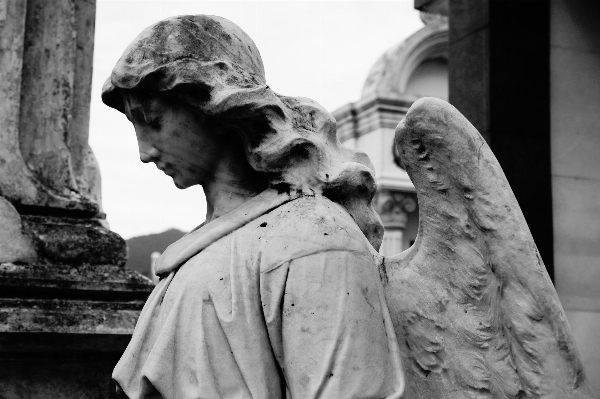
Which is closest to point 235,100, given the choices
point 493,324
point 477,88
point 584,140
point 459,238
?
point 459,238

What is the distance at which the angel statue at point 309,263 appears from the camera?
2.38 metres

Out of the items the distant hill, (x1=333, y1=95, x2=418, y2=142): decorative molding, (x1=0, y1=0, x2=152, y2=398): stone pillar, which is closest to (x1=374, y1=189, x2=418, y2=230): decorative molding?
(x1=333, y1=95, x2=418, y2=142): decorative molding


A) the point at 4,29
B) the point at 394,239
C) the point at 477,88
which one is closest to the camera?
the point at 4,29

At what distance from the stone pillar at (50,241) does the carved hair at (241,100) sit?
195 cm

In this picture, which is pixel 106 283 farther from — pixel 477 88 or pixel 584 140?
pixel 584 140

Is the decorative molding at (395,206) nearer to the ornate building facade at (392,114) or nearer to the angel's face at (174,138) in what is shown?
the ornate building facade at (392,114)

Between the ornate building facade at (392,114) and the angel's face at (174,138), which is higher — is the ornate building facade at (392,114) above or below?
above

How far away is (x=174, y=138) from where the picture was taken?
8.71ft

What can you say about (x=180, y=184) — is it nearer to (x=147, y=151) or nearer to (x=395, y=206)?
(x=147, y=151)

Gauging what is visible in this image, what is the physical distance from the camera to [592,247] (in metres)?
6.71

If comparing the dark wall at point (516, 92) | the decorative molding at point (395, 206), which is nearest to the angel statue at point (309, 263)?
the dark wall at point (516, 92)

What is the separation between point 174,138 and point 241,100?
0.27 m

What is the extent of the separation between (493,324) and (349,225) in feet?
1.60

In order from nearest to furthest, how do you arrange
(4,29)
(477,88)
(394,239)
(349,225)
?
(349,225) < (4,29) < (477,88) < (394,239)
